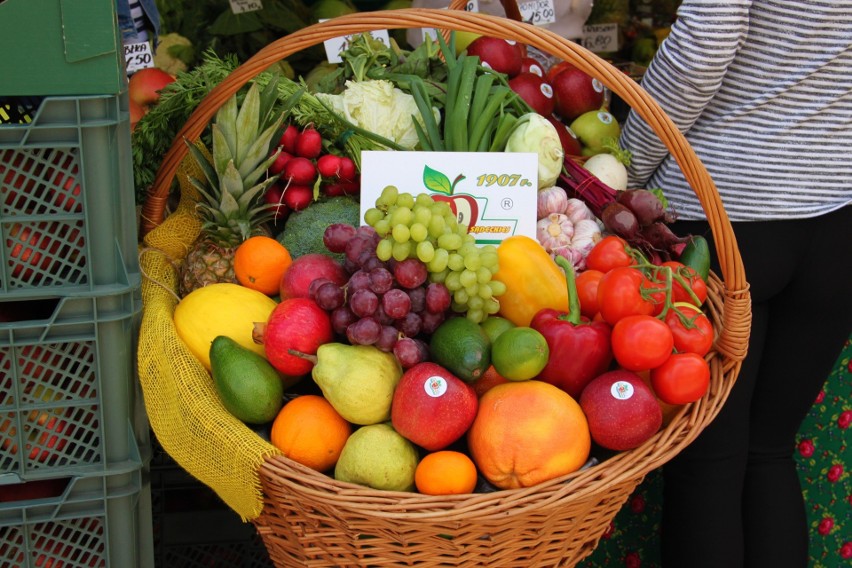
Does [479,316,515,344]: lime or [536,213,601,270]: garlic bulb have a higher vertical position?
[536,213,601,270]: garlic bulb

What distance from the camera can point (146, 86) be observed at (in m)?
2.01

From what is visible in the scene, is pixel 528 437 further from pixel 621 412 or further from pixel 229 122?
pixel 229 122

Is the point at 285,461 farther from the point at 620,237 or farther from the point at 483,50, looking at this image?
the point at 483,50

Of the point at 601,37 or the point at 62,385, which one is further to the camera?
the point at 601,37

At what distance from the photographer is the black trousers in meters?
1.72

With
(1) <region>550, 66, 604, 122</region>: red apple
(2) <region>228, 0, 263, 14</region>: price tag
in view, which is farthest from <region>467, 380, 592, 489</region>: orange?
(2) <region>228, 0, 263, 14</region>: price tag

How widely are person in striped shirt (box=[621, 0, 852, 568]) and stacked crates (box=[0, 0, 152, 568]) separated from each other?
106 centimetres

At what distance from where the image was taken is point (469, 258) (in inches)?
47.7

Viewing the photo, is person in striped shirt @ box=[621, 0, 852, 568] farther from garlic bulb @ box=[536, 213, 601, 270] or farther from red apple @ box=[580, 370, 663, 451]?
red apple @ box=[580, 370, 663, 451]

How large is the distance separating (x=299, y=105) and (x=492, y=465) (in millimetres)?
939

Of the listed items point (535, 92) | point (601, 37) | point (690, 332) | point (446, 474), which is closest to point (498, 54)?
point (535, 92)

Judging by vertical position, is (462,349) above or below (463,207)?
below

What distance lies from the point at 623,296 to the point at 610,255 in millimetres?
189

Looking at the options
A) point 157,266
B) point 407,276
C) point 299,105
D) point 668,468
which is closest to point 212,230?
point 157,266
